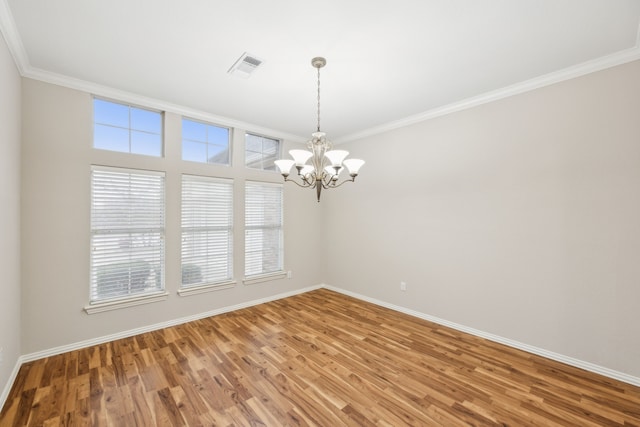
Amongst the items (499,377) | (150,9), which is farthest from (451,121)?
(150,9)

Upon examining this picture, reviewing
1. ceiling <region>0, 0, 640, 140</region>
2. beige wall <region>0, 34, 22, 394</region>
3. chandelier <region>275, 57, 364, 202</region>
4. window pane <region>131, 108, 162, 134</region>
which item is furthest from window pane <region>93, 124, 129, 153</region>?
chandelier <region>275, 57, 364, 202</region>

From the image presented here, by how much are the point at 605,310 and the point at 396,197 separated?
248 centimetres

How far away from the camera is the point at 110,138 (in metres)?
3.17

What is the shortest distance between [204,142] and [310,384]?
133 inches

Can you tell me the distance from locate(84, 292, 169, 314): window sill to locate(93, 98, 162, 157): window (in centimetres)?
177

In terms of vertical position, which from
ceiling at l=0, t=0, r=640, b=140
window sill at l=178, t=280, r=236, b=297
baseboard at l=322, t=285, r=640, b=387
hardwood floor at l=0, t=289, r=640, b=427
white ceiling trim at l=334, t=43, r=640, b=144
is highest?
ceiling at l=0, t=0, r=640, b=140

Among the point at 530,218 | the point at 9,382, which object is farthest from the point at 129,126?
the point at 530,218

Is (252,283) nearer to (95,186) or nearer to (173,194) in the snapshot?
(173,194)

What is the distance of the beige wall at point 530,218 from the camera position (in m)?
2.42

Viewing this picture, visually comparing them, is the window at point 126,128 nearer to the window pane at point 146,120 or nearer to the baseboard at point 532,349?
the window pane at point 146,120

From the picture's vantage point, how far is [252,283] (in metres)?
4.32

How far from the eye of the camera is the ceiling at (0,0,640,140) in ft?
6.19

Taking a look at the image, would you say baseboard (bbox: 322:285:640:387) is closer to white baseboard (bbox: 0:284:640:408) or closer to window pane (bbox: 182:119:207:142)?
white baseboard (bbox: 0:284:640:408)

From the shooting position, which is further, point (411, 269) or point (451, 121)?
point (411, 269)
